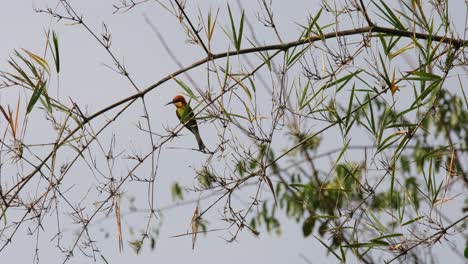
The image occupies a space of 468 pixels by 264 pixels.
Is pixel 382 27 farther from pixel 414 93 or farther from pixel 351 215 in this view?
A: pixel 351 215

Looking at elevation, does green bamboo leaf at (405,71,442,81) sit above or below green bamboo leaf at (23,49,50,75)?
below

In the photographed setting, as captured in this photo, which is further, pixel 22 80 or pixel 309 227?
pixel 309 227

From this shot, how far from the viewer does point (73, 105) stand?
7.23ft

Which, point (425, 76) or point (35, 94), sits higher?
point (35, 94)

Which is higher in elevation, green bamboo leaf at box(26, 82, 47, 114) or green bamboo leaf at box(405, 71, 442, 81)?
green bamboo leaf at box(26, 82, 47, 114)

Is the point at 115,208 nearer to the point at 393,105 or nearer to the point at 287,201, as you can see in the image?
the point at 393,105

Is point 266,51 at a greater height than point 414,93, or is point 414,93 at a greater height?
point 266,51

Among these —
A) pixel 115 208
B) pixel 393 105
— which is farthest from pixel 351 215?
pixel 115 208

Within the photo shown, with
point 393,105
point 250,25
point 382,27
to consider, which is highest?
point 250,25

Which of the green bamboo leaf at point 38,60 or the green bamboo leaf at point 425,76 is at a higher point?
the green bamboo leaf at point 38,60

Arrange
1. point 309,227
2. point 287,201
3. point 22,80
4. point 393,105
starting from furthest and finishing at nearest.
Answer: point 287,201, point 309,227, point 22,80, point 393,105

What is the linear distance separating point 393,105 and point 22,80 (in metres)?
1.11

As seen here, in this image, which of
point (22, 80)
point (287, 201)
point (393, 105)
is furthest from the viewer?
point (287, 201)

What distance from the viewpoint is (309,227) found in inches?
145
